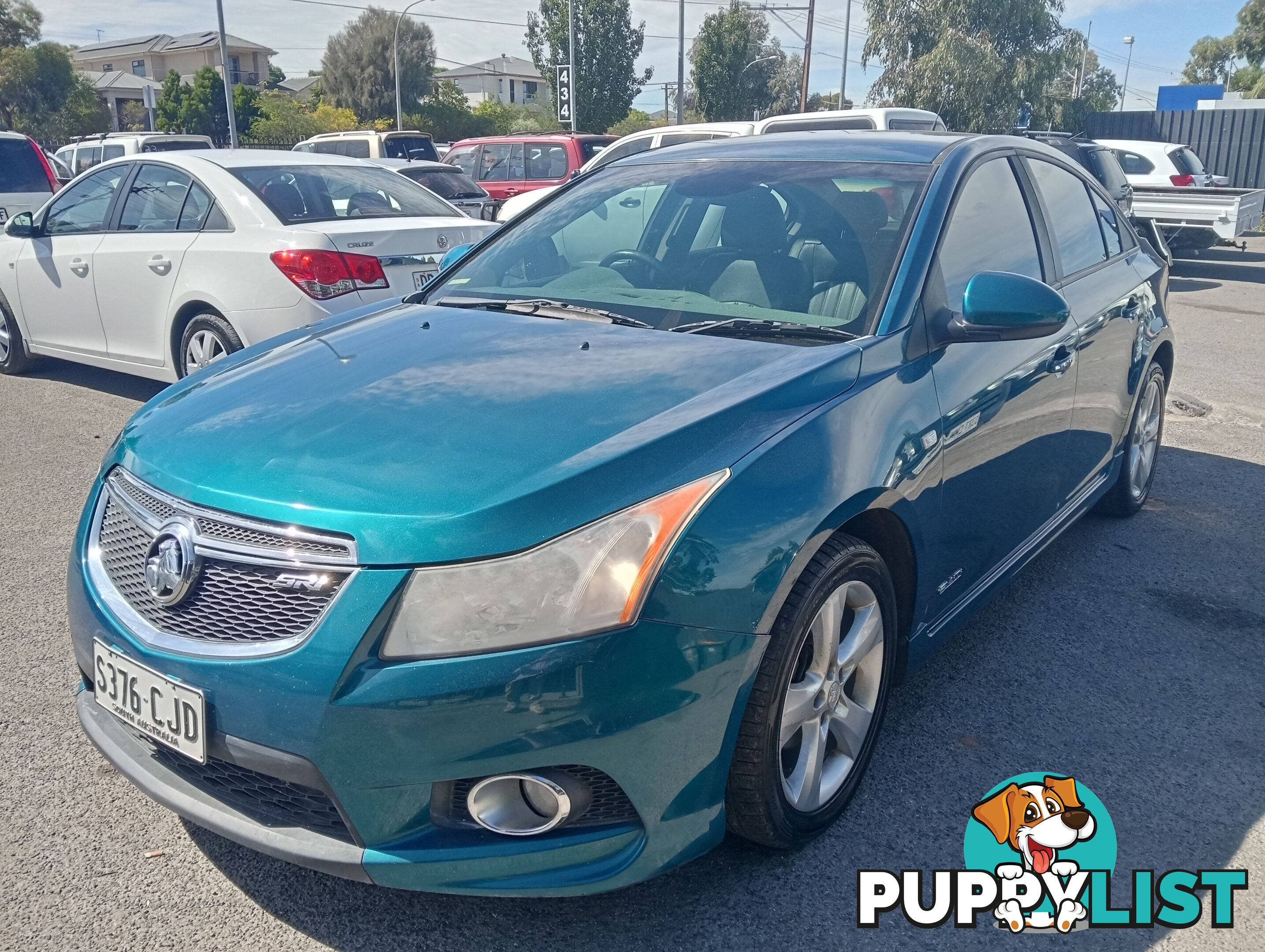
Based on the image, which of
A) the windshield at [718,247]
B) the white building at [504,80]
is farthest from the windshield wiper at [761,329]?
the white building at [504,80]

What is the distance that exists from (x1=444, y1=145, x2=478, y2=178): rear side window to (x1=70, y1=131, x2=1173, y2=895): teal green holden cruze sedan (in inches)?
582

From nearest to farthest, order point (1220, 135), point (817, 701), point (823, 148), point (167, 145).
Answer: point (817, 701), point (823, 148), point (167, 145), point (1220, 135)

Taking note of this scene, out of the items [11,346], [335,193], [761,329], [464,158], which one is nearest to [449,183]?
[464,158]

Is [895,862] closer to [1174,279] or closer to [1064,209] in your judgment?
[1064,209]

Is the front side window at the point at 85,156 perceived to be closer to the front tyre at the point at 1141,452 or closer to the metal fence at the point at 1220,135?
the metal fence at the point at 1220,135

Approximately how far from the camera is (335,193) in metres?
6.46

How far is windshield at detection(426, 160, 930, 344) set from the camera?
2.93 meters

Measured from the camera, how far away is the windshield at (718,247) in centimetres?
293

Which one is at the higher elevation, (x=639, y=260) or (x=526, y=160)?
(x=526, y=160)

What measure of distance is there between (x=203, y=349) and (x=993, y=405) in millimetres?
4638

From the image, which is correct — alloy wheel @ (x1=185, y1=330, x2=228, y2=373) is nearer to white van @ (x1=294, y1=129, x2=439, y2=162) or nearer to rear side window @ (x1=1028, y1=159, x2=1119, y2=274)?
rear side window @ (x1=1028, y1=159, x2=1119, y2=274)

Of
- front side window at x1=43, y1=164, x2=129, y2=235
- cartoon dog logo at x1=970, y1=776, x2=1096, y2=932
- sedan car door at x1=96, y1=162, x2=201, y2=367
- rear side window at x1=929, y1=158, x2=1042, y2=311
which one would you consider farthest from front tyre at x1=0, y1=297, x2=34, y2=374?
cartoon dog logo at x1=970, y1=776, x2=1096, y2=932

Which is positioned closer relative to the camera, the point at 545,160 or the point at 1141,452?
the point at 1141,452

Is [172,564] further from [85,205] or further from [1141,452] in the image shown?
[85,205]
